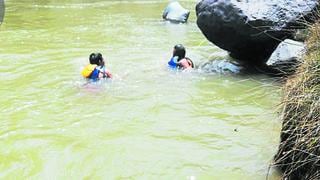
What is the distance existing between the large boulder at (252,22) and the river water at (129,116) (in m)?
0.64

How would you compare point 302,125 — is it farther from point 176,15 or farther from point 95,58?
point 176,15

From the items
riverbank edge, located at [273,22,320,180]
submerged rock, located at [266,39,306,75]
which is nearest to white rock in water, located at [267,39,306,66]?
submerged rock, located at [266,39,306,75]

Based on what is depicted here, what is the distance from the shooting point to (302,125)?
4.12 metres

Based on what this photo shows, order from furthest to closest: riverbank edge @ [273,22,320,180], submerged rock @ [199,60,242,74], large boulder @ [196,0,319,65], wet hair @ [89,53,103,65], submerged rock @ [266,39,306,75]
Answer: submerged rock @ [199,60,242,74] < wet hair @ [89,53,103,65] < large boulder @ [196,0,319,65] < submerged rock @ [266,39,306,75] < riverbank edge @ [273,22,320,180]

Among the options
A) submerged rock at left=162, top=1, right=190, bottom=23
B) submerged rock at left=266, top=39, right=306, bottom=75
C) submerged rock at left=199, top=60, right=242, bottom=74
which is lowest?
submerged rock at left=162, top=1, right=190, bottom=23

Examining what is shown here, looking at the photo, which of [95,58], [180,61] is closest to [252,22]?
[180,61]

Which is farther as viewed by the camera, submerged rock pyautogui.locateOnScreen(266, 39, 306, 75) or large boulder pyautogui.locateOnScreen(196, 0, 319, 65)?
large boulder pyautogui.locateOnScreen(196, 0, 319, 65)

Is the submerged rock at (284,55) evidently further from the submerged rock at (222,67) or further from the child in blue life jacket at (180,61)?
the child in blue life jacket at (180,61)

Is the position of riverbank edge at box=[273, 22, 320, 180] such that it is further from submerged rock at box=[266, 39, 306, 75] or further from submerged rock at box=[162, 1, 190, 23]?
submerged rock at box=[162, 1, 190, 23]

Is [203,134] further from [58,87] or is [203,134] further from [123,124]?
[58,87]

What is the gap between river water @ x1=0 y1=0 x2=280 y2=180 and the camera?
5.58 metres

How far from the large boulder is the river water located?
2.09ft

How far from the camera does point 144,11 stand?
20969mm

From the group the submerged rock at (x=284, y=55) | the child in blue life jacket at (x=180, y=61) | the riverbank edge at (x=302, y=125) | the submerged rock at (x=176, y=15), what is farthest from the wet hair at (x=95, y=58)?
the submerged rock at (x=176, y=15)
